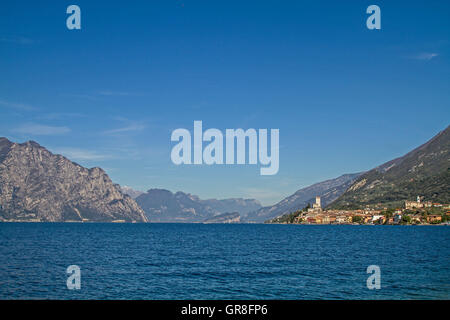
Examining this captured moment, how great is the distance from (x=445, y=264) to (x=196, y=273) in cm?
4175

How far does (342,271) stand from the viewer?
59.2 m
